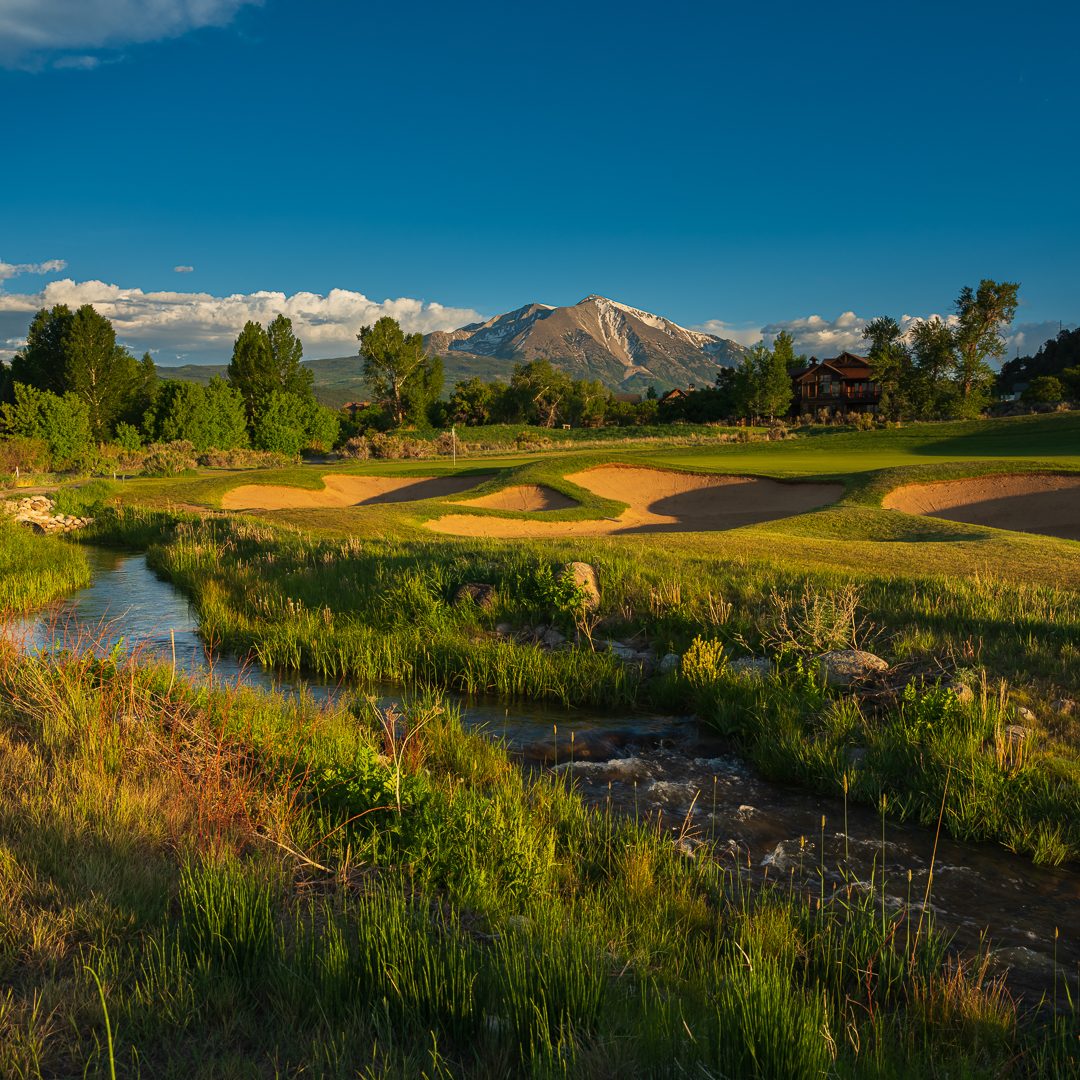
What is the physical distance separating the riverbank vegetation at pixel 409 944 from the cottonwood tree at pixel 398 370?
272 feet

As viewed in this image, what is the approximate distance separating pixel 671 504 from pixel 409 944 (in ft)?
83.0

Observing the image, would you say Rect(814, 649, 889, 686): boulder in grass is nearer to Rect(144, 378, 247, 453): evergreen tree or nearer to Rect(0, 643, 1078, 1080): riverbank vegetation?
Rect(0, 643, 1078, 1080): riverbank vegetation

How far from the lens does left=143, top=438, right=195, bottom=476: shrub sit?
39612mm

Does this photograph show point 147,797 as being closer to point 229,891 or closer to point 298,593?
point 229,891

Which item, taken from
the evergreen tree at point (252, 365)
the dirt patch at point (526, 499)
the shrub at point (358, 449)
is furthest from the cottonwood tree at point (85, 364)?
the dirt patch at point (526, 499)

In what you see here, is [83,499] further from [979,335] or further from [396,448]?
[979,335]

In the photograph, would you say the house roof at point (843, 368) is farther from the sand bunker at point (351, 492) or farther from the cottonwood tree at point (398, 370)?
the sand bunker at point (351, 492)

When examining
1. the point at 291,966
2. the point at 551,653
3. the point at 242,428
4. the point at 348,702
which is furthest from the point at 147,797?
the point at 242,428

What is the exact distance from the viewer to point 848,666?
790 cm

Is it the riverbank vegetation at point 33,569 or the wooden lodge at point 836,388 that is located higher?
the wooden lodge at point 836,388

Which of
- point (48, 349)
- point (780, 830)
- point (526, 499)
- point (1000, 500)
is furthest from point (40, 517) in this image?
point (48, 349)

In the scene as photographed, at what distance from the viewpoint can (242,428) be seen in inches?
2482

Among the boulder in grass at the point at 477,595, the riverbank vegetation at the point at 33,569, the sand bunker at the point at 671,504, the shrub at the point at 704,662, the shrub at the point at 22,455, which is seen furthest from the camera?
the shrub at the point at 22,455

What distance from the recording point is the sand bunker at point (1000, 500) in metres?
21.8
